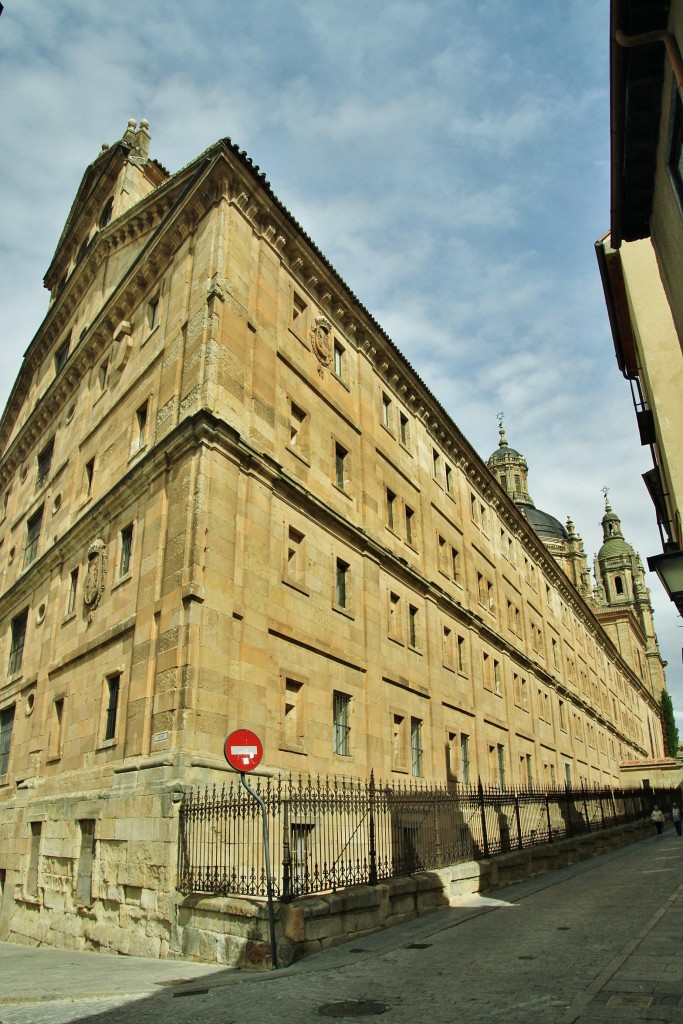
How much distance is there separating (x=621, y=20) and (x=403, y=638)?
18116 mm

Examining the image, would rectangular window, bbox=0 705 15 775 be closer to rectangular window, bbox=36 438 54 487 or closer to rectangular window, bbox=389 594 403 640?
rectangular window, bbox=36 438 54 487

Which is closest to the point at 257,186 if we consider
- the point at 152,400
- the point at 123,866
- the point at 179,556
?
the point at 152,400

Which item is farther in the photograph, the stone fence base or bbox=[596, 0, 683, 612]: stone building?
the stone fence base

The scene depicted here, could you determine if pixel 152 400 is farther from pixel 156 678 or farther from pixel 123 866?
pixel 123 866

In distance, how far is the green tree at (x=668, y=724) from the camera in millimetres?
104750

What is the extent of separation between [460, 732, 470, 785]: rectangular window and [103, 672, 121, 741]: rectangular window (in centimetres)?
1392

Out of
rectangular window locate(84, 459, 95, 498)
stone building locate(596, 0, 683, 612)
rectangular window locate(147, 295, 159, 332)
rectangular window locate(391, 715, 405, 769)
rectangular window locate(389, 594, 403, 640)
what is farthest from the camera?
rectangular window locate(389, 594, 403, 640)

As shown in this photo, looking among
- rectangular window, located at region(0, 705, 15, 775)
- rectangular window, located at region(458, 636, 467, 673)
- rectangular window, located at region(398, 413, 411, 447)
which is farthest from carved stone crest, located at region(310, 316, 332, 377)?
rectangular window, located at region(0, 705, 15, 775)

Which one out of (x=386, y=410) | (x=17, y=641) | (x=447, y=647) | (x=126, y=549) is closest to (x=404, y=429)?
(x=386, y=410)

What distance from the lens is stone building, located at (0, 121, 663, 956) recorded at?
1518cm

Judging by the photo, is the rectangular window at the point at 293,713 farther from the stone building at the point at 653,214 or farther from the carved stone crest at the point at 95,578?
the stone building at the point at 653,214

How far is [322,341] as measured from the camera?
2314 centimetres

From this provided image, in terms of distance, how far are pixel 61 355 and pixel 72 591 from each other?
12.3 m

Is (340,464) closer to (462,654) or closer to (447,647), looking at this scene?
(447,647)
